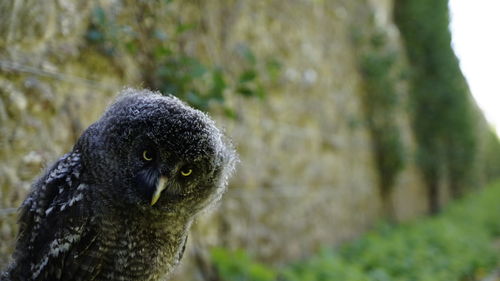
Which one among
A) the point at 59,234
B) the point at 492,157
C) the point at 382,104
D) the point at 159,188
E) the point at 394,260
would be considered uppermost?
the point at 159,188

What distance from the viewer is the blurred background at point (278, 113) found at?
2.36 meters

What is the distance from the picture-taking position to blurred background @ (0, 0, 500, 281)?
7.73 feet

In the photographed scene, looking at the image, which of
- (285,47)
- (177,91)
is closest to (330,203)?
(285,47)

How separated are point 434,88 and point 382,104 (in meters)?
4.23

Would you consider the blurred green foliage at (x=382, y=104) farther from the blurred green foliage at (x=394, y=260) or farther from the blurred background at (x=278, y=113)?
the blurred green foliage at (x=394, y=260)

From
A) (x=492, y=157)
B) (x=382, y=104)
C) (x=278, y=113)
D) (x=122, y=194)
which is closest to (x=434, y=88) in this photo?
(x=382, y=104)

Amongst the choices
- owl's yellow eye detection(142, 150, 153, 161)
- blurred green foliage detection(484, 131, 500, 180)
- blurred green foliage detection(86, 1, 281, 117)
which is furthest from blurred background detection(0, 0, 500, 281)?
blurred green foliage detection(484, 131, 500, 180)

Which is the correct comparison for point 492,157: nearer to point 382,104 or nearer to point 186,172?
point 382,104

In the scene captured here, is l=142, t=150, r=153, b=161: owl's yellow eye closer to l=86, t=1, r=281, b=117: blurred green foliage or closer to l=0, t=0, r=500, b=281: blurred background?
l=0, t=0, r=500, b=281: blurred background

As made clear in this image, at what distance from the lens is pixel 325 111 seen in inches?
243

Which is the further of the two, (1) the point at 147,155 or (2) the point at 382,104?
(2) the point at 382,104

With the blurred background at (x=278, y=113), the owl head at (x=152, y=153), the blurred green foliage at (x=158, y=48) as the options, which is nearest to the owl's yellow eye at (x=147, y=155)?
the owl head at (x=152, y=153)

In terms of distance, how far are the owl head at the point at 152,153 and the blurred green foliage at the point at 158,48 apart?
1.06m

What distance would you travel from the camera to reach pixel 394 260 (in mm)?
5254
